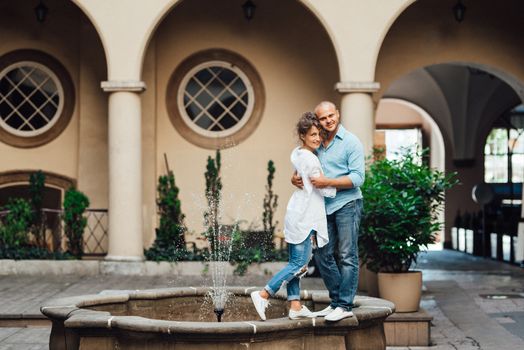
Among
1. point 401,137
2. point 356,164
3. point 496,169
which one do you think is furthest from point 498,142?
point 356,164

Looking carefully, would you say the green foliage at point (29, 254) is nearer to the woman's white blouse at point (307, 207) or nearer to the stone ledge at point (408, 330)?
the stone ledge at point (408, 330)

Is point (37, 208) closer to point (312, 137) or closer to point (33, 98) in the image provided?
point (33, 98)

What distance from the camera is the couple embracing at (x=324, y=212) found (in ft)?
23.3

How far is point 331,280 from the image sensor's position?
7.26m

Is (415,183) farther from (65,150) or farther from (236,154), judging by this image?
(65,150)

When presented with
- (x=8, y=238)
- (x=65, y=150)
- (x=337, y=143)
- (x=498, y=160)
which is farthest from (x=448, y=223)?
(x=337, y=143)

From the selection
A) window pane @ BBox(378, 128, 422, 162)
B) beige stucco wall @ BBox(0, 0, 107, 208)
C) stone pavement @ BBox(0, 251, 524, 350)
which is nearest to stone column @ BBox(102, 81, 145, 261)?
stone pavement @ BBox(0, 251, 524, 350)

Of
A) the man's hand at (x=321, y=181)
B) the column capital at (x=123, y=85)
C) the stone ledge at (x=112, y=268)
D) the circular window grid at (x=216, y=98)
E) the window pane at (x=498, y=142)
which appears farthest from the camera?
the window pane at (x=498, y=142)

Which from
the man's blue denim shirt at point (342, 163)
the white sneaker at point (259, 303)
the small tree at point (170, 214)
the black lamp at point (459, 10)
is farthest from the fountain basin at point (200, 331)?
the black lamp at point (459, 10)

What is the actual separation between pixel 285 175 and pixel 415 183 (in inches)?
239

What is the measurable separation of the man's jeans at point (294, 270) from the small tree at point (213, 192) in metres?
8.15

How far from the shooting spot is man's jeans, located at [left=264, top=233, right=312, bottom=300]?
7094mm

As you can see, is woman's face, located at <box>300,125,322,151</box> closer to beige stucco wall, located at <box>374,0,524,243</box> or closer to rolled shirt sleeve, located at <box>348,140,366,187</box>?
rolled shirt sleeve, located at <box>348,140,366,187</box>

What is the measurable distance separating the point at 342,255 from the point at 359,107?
7273 mm
